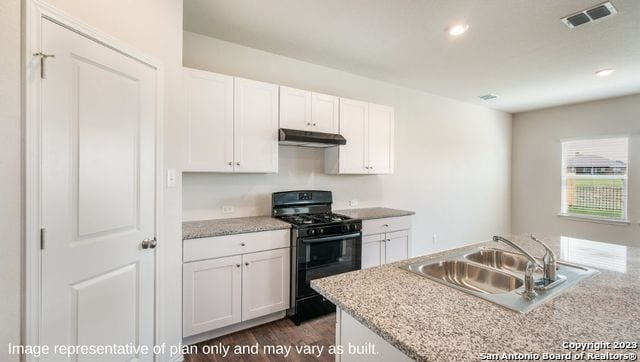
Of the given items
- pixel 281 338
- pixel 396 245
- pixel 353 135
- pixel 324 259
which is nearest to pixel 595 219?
pixel 396 245

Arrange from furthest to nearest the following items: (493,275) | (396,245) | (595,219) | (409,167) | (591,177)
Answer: (591,177), (595,219), (409,167), (396,245), (493,275)

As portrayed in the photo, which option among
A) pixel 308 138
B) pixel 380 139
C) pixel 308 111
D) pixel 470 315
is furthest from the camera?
pixel 380 139

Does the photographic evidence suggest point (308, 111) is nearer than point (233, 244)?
No

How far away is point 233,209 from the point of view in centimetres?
288

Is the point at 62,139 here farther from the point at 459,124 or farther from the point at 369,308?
the point at 459,124

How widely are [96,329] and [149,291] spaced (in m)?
0.33

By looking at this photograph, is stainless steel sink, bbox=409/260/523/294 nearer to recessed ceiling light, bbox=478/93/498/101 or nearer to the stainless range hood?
the stainless range hood

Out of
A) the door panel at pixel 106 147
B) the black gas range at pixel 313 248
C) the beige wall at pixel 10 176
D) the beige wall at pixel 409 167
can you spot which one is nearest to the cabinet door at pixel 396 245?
the black gas range at pixel 313 248

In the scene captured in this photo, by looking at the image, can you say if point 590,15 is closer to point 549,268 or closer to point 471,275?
point 549,268

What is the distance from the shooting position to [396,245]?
3.37 m

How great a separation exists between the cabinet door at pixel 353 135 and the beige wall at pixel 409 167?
336 mm

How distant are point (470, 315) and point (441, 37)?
252cm

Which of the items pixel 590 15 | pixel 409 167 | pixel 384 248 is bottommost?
pixel 384 248

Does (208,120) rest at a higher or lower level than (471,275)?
higher
